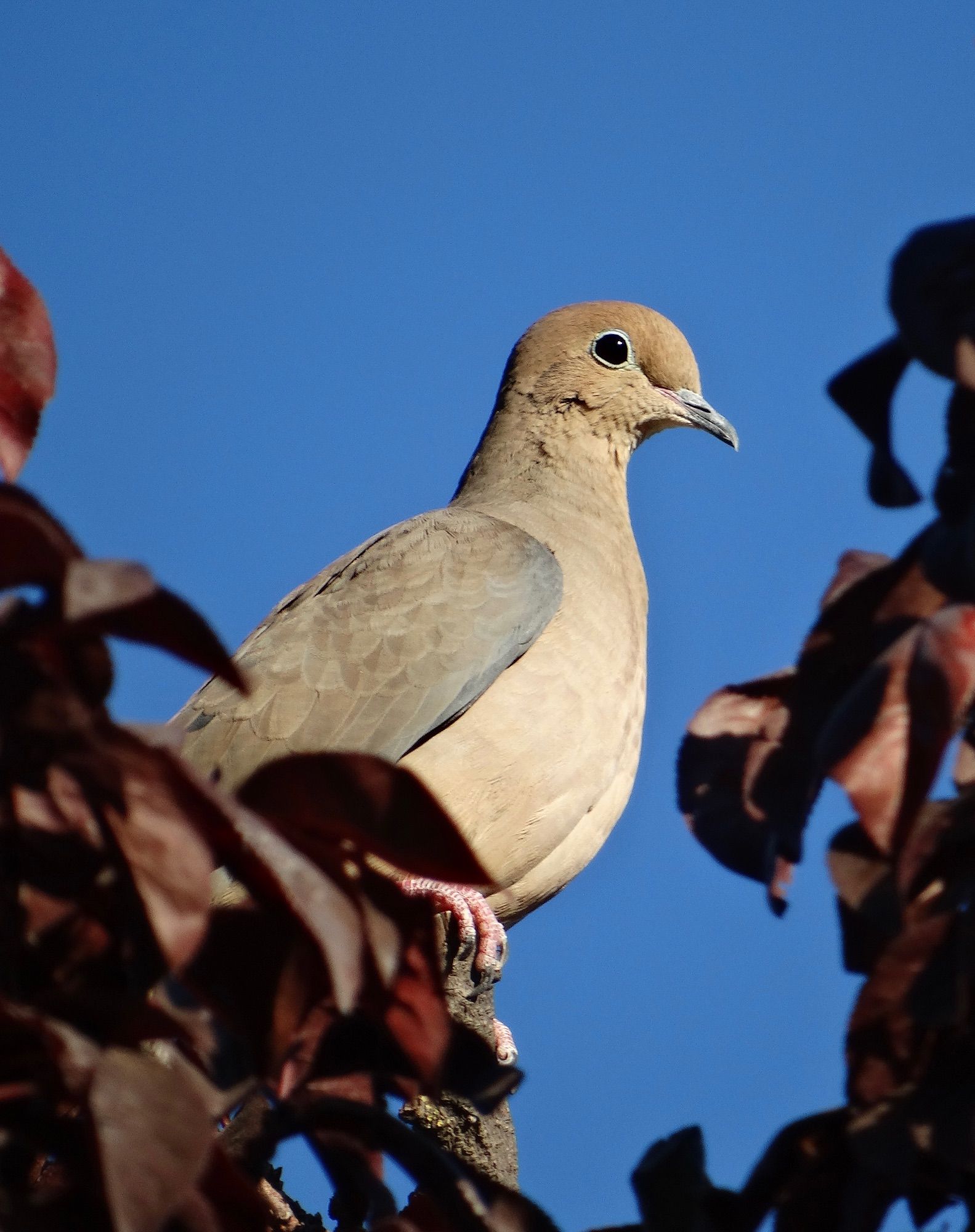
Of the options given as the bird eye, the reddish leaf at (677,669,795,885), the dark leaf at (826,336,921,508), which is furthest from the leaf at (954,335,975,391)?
the bird eye

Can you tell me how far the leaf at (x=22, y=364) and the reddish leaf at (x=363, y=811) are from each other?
58cm

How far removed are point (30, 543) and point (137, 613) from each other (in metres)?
0.10

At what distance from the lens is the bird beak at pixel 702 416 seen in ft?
19.8

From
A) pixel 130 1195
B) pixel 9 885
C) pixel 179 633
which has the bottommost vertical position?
pixel 130 1195

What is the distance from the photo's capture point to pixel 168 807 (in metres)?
1.18

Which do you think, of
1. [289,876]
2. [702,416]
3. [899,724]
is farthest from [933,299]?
[702,416]

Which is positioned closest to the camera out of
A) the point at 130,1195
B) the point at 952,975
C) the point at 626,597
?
the point at 130,1195

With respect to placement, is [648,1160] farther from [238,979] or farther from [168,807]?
[168,807]

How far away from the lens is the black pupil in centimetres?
620

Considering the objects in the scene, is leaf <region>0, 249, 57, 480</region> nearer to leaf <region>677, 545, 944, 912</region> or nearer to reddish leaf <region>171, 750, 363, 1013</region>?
reddish leaf <region>171, 750, 363, 1013</region>

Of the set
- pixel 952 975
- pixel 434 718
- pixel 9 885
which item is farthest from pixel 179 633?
pixel 434 718

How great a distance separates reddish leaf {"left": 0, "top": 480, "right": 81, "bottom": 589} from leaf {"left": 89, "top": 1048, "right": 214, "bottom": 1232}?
0.36m

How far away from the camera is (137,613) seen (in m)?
1.12

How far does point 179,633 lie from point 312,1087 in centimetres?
61
